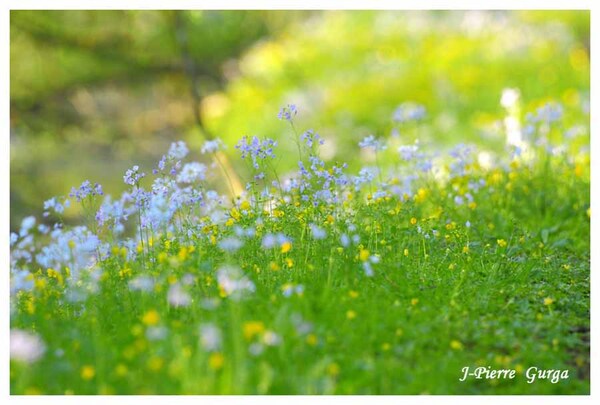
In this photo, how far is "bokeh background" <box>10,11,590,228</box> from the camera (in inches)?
456

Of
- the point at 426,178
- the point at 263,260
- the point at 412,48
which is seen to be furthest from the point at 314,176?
the point at 412,48

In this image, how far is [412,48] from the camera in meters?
13.7

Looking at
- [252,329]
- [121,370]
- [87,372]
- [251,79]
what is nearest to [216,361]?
[252,329]

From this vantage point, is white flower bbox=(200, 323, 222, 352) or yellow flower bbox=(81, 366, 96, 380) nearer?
white flower bbox=(200, 323, 222, 352)

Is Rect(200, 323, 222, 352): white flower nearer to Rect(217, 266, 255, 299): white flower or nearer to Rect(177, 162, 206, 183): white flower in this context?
Rect(217, 266, 255, 299): white flower

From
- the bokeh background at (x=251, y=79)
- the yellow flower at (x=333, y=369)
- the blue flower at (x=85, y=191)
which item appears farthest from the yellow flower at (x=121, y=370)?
the bokeh background at (x=251, y=79)

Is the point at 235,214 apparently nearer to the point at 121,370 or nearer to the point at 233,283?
the point at 233,283

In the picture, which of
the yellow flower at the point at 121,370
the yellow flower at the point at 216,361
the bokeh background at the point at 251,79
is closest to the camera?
the yellow flower at the point at 216,361

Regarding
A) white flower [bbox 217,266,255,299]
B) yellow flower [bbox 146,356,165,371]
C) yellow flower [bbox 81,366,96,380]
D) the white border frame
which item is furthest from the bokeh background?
yellow flower [bbox 146,356,165,371]

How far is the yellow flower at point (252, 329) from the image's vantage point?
3.03 meters

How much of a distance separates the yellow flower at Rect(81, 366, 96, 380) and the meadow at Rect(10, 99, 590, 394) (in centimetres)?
2

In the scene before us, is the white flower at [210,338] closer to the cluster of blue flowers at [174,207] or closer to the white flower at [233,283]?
the white flower at [233,283]

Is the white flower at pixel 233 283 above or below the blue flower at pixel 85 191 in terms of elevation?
below

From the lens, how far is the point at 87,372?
3.01 m
